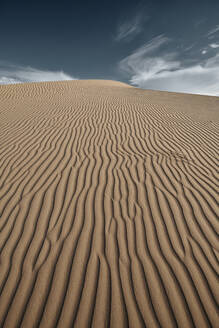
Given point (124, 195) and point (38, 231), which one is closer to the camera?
point (38, 231)

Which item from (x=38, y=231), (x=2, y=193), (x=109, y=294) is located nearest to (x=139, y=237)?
(x=109, y=294)

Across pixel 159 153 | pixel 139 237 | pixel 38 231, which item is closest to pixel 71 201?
pixel 38 231

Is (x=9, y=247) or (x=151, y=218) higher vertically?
(x=151, y=218)

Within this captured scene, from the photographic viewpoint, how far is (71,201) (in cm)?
281

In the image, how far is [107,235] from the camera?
89.4 inches

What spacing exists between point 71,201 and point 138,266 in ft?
4.76

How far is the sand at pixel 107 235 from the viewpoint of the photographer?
162cm

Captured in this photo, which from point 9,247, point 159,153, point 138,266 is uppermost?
point 159,153

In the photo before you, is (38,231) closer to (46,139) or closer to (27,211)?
(27,211)

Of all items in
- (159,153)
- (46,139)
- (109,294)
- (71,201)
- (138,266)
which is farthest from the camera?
(46,139)

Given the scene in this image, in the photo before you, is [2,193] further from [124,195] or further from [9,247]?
[124,195]

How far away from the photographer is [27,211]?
2635 mm

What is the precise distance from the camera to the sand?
1.62 metres

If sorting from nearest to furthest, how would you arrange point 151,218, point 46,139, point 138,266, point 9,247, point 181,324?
point 181,324
point 138,266
point 9,247
point 151,218
point 46,139
